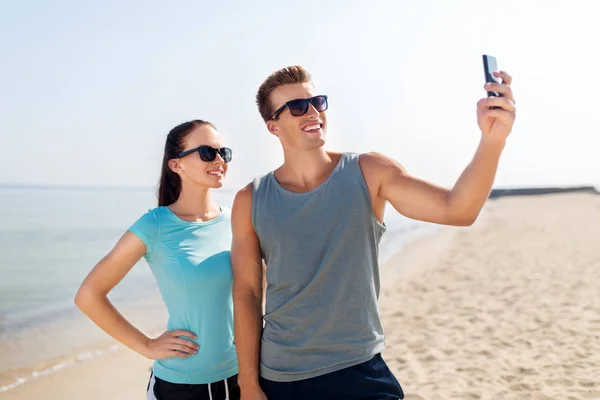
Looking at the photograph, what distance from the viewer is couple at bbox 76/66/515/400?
2.52 m

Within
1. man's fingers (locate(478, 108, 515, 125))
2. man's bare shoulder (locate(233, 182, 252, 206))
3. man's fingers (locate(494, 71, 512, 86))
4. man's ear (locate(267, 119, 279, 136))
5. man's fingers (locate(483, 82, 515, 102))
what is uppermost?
man's fingers (locate(494, 71, 512, 86))

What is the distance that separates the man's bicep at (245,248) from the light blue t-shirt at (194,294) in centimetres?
17

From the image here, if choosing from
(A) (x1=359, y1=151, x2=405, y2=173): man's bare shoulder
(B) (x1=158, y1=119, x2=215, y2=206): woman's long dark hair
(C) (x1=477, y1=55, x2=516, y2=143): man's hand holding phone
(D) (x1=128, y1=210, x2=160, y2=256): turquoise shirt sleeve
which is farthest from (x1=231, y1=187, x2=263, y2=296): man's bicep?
(C) (x1=477, y1=55, x2=516, y2=143): man's hand holding phone

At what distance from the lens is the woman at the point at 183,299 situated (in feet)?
9.52

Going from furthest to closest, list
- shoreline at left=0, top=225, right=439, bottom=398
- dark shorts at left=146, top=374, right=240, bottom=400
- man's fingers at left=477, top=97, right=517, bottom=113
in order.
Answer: shoreline at left=0, top=225, right=439, bottom=398 → dark shorts at left=146, top=374, right=240, bottom=400 → man's fingers at left=477, top=97, right=517, bottom=113

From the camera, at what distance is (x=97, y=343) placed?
926 centimetres

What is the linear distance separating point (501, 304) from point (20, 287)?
35.8 feet

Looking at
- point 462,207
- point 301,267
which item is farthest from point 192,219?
point 462,207

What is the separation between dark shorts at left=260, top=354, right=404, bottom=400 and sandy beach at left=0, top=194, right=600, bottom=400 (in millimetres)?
3821

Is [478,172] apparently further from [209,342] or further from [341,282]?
[209,342]

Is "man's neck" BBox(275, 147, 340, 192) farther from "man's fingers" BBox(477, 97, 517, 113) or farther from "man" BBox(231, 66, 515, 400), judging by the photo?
"man's fingers" BBox(477, 97, 517, 113)

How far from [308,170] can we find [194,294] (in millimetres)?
807

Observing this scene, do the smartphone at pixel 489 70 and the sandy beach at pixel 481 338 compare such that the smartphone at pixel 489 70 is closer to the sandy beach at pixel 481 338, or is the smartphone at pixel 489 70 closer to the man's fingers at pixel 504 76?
the man's fingers at pixel 504 76

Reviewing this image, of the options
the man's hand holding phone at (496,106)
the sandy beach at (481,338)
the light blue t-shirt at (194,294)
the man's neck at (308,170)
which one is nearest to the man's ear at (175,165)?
the light blue t-shirt at (194,294)
